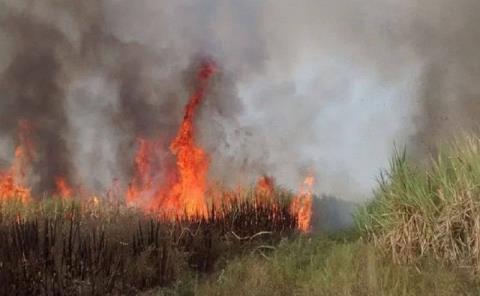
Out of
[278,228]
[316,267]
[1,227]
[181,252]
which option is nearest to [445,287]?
[316,267]

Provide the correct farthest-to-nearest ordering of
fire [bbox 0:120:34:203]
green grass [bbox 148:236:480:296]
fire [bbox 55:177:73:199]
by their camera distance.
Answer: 1. fire [bbox 55:177:73:199]
2. fire [bbox 0:120:34:203]
3. green grass [bbox 148:236:480:296]

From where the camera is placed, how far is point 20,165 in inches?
623

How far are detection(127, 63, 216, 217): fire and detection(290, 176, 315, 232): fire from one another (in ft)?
7.49

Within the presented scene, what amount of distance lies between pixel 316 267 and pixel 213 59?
950cm

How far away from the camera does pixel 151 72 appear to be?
55.4ft

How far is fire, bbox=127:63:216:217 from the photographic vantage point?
48.6 ft

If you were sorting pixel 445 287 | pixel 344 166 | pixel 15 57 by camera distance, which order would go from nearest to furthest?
pixel 445 287
pixel 344 166
pixel 15 57

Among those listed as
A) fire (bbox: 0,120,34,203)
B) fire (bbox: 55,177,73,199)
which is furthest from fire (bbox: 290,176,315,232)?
fire (bbox: 0,120,34,203)

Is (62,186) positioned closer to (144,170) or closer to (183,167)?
(144,170)

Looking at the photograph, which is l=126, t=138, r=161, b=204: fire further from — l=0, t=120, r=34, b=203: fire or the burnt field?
the burnt field

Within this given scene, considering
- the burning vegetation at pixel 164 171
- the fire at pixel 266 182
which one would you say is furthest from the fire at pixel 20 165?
the fire at pixel 266 182

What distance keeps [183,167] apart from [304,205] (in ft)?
11.1

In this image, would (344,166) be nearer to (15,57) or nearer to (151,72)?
(151,72)

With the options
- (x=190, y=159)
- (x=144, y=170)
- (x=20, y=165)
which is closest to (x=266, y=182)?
(x=190, y=159)
